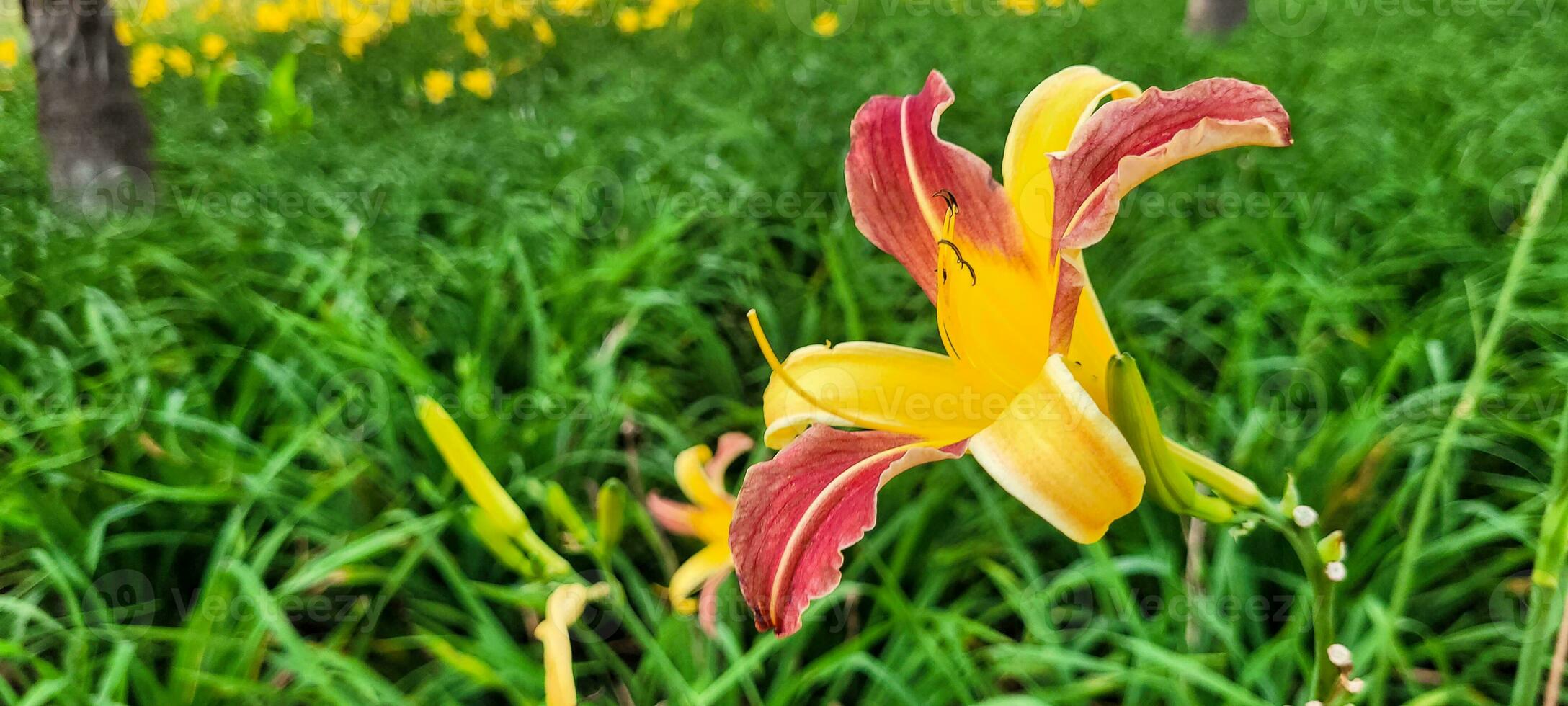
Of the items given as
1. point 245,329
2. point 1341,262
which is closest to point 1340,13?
point 1341,262

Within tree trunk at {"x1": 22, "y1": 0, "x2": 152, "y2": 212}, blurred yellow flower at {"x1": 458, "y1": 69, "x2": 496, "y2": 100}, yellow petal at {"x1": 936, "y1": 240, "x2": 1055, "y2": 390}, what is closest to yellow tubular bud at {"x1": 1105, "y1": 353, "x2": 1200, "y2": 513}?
yellow petal at {"x1": 936, "y1": 240, "x2": 1055, "y2": 390}

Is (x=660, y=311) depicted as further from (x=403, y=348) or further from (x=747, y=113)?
(x=747, y=113)

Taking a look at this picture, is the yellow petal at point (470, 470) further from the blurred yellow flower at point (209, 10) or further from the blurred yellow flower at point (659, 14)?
the blurred yellow flower at point (209, 10)

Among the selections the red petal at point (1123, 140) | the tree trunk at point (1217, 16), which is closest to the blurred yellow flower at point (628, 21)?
the tree trunk at point (1217, 16)

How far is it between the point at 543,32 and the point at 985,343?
15.5 ft

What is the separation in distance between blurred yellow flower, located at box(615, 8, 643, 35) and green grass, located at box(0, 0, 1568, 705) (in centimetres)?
217

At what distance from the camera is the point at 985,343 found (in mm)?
745

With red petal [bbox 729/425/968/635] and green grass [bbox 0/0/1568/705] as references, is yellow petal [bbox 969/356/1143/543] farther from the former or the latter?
green grass [bbox 0/0/1568/705]

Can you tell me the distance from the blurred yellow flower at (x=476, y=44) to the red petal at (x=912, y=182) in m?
4.32

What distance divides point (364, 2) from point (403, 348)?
Answer: 13.3 feet

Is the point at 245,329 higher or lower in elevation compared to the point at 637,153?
lower

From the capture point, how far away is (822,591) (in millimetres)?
638

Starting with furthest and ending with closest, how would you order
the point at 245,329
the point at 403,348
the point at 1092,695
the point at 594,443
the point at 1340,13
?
1. the point at 1340,13
2. the point at 245,329
3. the point at 403,348
4. the point at 594,443
5. the point at 1092,695

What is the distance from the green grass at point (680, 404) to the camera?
143 cm
